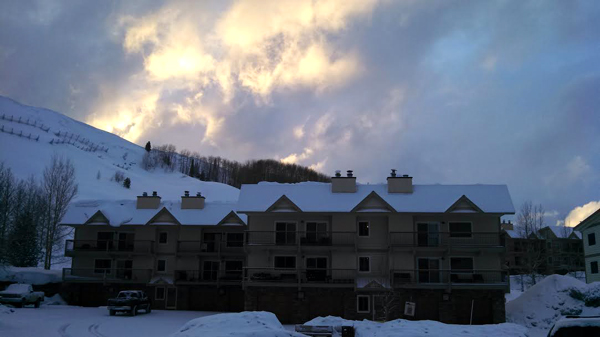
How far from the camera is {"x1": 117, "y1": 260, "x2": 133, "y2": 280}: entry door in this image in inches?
1791

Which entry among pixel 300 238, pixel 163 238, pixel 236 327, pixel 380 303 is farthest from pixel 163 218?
pixel 236 327

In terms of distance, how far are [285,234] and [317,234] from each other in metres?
2.53

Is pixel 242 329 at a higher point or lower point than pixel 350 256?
lower

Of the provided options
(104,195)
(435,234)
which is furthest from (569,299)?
(104,195)

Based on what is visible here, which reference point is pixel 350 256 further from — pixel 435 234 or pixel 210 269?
pixel 210 269

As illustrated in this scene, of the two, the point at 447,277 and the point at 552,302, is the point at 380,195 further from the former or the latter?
the point at 552,302

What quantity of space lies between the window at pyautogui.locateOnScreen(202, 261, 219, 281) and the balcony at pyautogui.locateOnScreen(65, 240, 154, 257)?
5019 millimetres

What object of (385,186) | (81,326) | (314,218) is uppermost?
(385,186)

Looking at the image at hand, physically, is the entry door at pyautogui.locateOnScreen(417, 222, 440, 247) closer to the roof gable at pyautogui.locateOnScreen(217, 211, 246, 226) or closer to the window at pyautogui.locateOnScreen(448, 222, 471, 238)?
the window at pyautogui.locateOnScreen(448, 222, 471, 238)

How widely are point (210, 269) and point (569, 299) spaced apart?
2872 centimetres

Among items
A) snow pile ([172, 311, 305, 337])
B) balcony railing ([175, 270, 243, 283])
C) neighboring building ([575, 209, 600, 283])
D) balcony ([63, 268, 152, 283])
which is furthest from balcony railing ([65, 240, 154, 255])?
neighboring building ([575, 209, 600, 283])

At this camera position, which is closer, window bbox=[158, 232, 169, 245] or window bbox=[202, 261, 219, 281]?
window bbox=[202, 261, 219, 281]

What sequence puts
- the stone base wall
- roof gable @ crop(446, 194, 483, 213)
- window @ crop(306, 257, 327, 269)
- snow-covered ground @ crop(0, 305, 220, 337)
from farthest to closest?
window @ crop(306, 257, 327, 269) < roof gable @ crop(446, 194, 483, 213) < the stone base wall < snow-covered ground @ crop(0, 305, 220, 337)

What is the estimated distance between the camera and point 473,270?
1433 inches
